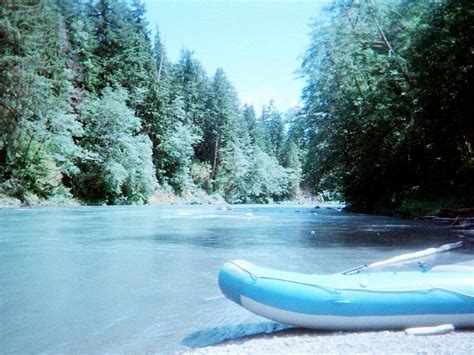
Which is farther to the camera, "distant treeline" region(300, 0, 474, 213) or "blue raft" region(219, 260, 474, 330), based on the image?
"distant treeline" region(300, 0, 474, 213)

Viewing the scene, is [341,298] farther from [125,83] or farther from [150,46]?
[150,46]

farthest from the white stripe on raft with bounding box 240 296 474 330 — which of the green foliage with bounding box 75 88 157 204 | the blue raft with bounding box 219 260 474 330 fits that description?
the green foliage with bounding box 75 88 157 204

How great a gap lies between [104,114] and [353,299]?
29.3 metres

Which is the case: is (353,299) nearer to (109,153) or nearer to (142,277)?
(142,277)

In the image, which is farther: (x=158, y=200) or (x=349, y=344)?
(x=158, y=200)

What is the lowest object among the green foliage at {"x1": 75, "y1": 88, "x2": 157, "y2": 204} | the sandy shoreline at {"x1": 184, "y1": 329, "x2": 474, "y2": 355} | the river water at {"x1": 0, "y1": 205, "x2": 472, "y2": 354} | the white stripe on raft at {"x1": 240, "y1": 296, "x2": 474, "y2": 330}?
the river water at {"x1": 0, "y1": 205, "x2": 472, "y2": 354}

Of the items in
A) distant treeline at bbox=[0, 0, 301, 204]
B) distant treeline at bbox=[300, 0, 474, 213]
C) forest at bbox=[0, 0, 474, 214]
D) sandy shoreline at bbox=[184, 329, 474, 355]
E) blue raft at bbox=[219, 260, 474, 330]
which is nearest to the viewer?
sandy shoreline at bbox=[184, 329, 474, 355]

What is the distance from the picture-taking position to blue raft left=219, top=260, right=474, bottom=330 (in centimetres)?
385

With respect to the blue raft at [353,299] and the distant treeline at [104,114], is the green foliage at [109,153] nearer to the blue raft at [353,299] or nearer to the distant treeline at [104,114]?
the distant treeline at [104,114]

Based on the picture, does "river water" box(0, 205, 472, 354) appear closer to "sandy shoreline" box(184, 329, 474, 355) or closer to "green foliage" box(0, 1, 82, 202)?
"sandy shoreline" box(184, 329, 474, 355)

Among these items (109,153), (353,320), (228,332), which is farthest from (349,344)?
(109,153)

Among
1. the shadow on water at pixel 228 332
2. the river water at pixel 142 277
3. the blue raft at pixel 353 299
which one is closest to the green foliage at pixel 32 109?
the river water at pixel 142 277

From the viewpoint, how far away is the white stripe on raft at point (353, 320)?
154 inches

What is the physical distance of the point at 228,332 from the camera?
14.1 ft
